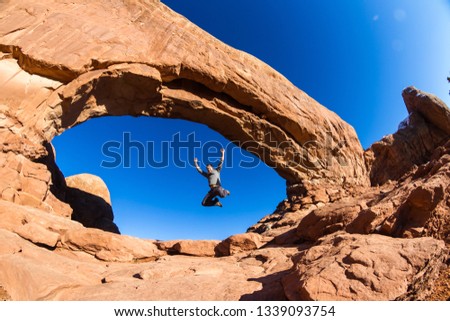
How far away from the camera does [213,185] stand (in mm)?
15766

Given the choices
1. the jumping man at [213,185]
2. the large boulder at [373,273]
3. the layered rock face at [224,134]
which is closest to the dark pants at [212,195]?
the jumping man at [213,185]

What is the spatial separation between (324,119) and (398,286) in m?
17.3

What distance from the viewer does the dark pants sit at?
1552cm

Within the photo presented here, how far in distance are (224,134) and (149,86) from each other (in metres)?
5.86

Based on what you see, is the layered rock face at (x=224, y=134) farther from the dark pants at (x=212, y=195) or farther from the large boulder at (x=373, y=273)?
the dark pants at (x=212, y=195)

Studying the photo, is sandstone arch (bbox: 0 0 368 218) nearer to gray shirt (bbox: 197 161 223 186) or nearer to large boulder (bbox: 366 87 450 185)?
large boulder (bbox: 366 87 450 185)

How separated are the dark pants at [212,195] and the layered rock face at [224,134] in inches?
129

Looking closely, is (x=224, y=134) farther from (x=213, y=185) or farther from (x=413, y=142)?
(x=413, y=142)

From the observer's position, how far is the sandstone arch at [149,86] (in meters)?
10.5

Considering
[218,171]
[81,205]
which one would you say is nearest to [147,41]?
[218,171]

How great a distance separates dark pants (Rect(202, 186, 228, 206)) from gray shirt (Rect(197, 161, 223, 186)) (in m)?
0.39

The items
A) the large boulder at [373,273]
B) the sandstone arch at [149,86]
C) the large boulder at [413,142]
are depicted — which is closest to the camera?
the large boulder at [373,273]

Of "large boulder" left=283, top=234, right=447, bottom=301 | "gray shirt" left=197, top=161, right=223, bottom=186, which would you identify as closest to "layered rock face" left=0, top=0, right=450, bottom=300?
"large boulder" left=283, top=234, right=447, bottom=301

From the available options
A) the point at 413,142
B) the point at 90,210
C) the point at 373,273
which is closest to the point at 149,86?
the point at 90,210
